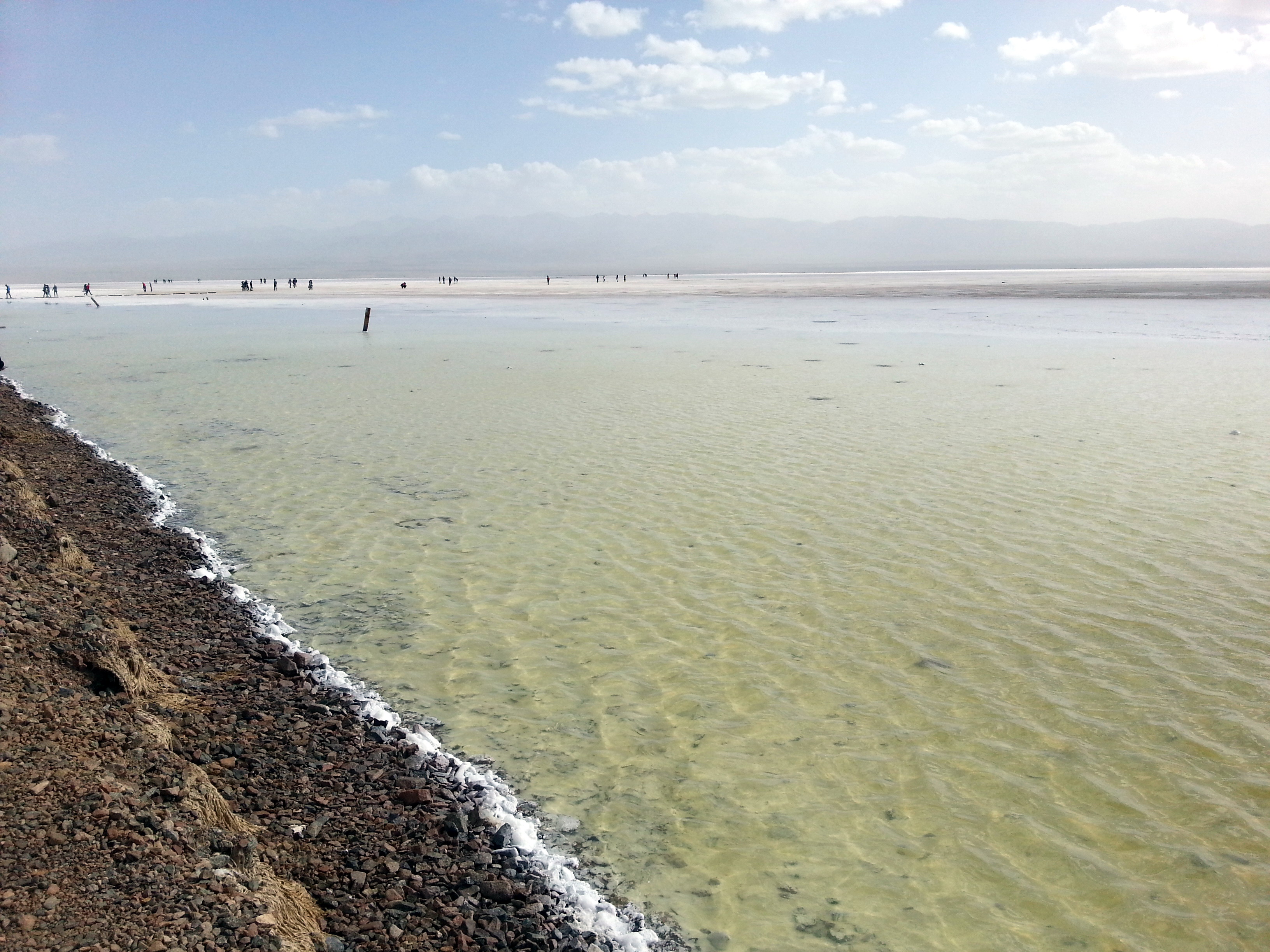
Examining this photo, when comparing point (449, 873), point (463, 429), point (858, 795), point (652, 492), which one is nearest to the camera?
point (449, 873)

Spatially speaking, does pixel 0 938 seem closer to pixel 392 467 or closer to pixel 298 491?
pixel 298 491

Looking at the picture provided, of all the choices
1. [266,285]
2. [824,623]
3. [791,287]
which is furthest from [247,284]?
[824,623]

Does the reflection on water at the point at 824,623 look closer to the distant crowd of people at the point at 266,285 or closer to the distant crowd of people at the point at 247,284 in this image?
the distant crowd of people at the point at 247,284

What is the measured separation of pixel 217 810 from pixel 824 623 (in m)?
5.23

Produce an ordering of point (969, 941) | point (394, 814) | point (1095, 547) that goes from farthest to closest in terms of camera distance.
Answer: point (1095, 547)
point (394, 814)
point (969, 941)

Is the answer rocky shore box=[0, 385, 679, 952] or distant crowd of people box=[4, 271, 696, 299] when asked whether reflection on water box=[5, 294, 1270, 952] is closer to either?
rocky shore box=[0, 385, 679, 952]

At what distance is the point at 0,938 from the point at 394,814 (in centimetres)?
207

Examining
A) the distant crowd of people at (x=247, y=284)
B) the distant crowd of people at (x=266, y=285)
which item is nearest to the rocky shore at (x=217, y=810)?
the distant crowd of people at (x=247, y=284)

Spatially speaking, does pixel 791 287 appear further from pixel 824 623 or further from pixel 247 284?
pixel 824 623

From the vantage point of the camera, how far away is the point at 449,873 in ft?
15.9

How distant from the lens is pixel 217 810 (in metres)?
4.91

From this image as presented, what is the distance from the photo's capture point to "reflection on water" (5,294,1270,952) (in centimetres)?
506

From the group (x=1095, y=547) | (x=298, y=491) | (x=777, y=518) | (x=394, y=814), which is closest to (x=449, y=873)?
(x=394, y=814)

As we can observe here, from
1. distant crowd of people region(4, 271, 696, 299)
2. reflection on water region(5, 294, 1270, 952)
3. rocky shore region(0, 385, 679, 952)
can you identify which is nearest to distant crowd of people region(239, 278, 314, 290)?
distant crowd of people region(4, 271, 696, 299)
